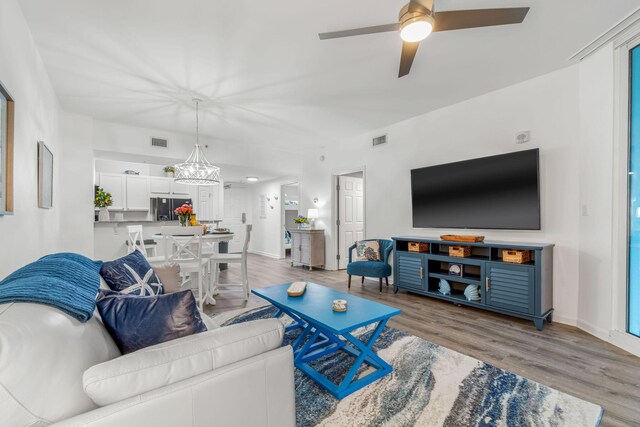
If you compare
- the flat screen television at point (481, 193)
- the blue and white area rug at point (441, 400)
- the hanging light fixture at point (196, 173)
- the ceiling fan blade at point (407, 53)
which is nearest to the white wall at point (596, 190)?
the flat screen television at point (481, 193)

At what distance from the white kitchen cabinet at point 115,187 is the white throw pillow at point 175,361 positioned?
6.42 metres

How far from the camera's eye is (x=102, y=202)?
574 cm

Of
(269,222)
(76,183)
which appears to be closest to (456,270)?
(76,183)

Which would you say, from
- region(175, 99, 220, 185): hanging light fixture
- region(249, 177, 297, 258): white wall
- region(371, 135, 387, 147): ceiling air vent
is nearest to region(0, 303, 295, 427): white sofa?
region(175, 99, 220, 185): hanging light fixture

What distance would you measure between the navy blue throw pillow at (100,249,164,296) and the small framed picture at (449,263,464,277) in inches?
129

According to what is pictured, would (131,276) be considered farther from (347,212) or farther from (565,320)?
(347,212)

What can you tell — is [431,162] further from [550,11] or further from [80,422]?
[80,422]

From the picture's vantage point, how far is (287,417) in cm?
114

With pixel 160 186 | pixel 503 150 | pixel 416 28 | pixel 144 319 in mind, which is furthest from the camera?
pixel 160 186

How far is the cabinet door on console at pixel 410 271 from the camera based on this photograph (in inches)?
157

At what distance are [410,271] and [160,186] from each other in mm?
5946

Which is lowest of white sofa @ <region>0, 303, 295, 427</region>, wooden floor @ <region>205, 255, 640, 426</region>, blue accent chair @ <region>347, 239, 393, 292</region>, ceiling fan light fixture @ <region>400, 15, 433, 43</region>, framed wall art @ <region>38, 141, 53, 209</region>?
wooden floor @ <region>205, 255, 640, 426</region>

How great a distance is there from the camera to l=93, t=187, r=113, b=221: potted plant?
5578mm

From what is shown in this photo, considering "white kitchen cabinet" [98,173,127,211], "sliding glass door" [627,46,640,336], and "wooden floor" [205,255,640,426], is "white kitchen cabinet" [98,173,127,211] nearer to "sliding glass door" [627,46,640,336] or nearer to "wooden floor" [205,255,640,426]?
"wooden floor" [205,255,640,426]
